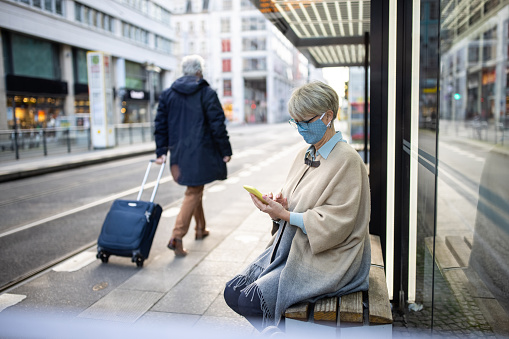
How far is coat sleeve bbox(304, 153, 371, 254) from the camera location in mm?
2322

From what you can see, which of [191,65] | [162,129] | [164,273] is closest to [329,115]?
[164,273]

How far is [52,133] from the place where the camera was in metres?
19.2

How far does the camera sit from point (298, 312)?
2.26 m

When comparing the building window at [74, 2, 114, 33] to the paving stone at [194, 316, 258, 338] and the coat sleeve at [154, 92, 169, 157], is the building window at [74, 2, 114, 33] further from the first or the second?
the paving stone at [194, 316, 258, 338]

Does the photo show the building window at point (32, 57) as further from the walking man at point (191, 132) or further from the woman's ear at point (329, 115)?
the woman's ear at point (329, 115)

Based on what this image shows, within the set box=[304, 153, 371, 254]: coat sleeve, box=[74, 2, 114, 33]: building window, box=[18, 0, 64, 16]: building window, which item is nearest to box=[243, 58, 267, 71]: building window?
box=[74, 2, 114, 33]: building window

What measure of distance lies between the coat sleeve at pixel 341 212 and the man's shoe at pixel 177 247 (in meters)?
3.15

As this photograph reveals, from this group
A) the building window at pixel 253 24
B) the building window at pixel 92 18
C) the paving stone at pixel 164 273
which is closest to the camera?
the paving stone at pixel 164 273

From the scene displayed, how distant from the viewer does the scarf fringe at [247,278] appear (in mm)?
2682

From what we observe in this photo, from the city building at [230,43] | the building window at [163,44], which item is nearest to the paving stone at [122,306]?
the building window at [163,44]

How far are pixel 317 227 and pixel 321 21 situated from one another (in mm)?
4625

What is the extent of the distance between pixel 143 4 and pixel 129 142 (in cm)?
2328

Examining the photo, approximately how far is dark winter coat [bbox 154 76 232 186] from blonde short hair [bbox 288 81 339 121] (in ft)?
9.64

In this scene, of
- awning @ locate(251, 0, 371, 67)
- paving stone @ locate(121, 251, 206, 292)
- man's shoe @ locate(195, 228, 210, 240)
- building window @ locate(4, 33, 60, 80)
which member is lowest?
paving stone @ locate(121, 251, 206, 292)
